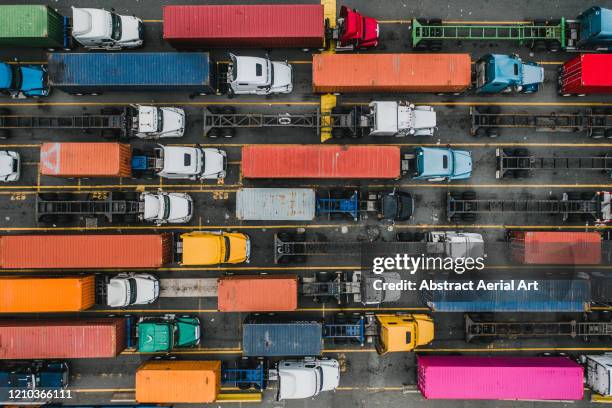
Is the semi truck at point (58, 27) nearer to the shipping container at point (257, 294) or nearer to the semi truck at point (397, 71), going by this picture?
the semi truck at point (397, 71)

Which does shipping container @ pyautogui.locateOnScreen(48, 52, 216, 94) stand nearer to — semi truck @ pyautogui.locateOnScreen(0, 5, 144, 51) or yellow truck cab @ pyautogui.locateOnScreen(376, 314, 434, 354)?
semi truck @ pyautogui.locateOnScreen(0, 5, 144, 51)

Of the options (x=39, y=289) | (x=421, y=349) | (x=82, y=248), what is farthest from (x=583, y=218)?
(x=39, y=289)

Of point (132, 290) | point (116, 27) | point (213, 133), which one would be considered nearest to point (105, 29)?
point (116, 27)

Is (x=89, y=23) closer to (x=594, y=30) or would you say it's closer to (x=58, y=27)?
(x=58, y=27)

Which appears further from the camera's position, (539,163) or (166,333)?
(539,163)

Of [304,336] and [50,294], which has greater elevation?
[50,294]

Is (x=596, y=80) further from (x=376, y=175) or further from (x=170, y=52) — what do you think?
(x=170, y=52)
